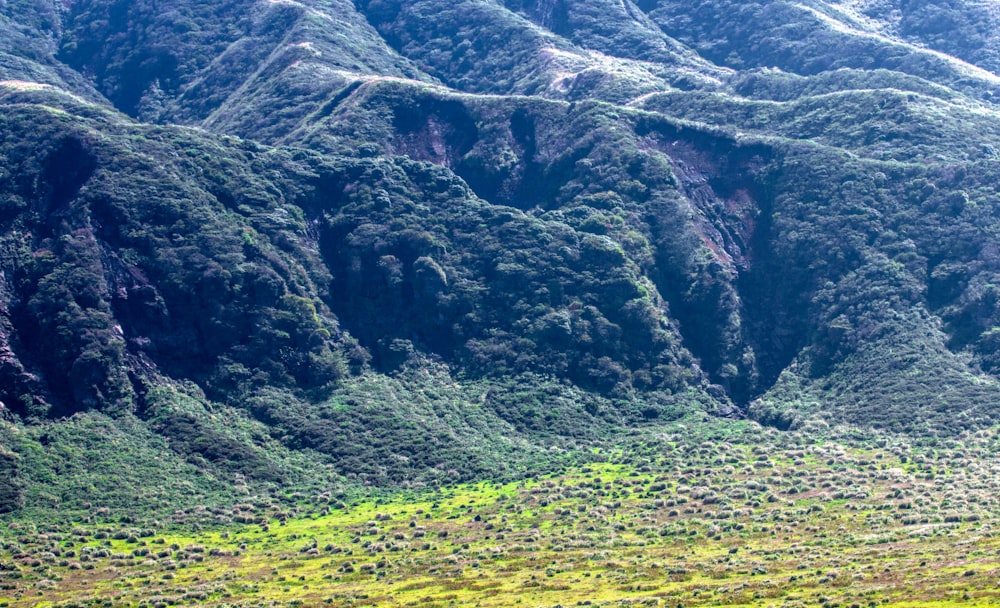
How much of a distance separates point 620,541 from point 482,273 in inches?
2116

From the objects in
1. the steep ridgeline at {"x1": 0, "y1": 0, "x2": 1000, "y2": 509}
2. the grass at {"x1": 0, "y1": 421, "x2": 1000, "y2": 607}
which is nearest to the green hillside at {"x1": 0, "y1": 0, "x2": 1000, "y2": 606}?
the steep ridgeline at {"x1": 0, "y1": 0, "x2": 1000, "y2": 509}

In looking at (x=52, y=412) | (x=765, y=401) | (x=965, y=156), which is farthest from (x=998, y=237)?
(x=52, y=412)

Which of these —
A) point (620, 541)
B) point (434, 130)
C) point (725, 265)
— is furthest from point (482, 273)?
point (620, 541)

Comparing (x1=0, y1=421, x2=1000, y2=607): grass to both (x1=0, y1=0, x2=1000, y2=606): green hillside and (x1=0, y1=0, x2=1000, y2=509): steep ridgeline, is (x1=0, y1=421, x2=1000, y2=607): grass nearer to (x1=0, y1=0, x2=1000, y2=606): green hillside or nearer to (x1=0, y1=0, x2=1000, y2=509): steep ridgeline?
(x1=0, y1=0, x2=1000, y2=606): green hillside

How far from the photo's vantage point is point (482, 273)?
134 metres

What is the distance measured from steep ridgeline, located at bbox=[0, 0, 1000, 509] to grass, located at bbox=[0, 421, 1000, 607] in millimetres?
8149

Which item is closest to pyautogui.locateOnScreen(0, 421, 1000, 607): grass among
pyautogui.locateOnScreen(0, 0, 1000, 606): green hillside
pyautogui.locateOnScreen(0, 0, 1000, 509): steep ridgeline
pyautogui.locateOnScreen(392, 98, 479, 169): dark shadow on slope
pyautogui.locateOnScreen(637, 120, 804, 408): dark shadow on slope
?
pyautogui.locateOnScreen(0, 0, 1000, 606): green hillside

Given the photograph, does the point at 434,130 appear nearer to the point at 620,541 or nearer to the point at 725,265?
the point at 725,265

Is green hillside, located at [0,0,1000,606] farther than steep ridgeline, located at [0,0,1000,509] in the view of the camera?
No

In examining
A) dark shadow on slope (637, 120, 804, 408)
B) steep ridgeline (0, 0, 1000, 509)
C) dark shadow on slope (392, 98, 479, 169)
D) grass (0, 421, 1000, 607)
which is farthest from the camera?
dark shadow on slope (392, 98, 479, 169)

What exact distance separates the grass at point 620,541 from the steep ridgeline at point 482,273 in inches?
321

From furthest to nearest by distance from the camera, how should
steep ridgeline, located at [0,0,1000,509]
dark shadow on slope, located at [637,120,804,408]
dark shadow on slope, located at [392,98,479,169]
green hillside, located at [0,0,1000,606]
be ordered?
dark shadow on slope, located at [392,98,479,169] < dark shadow on slope, located at [637,120,804,408] < steep ridgeline, located at [0,0,1000,509] < green hillside, located at [0,0,1000,606]

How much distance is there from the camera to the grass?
224ft

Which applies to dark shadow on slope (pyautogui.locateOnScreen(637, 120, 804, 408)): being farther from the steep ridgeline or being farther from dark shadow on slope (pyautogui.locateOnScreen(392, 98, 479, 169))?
dark shadow on slope (pyautogui.locateOnScreen(392, 98, 479, 169))
